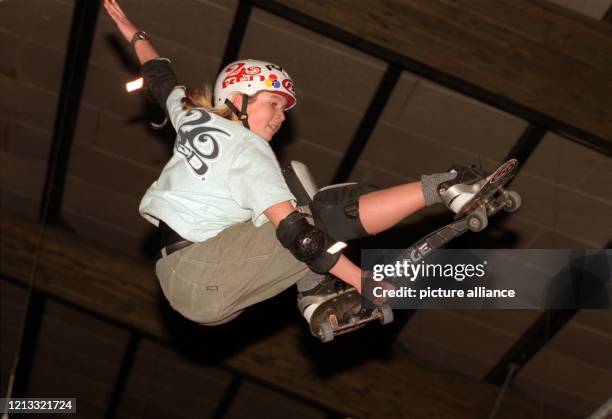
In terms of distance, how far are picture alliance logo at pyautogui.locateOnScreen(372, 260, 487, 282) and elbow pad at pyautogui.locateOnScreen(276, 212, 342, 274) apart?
34cm

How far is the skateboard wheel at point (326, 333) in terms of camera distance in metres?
4.84

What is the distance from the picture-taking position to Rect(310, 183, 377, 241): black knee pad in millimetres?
4691

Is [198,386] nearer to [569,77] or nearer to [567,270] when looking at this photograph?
[567,270]

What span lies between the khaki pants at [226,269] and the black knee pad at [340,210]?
0.24 meters

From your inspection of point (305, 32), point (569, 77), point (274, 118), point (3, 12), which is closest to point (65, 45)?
point (3, 12)

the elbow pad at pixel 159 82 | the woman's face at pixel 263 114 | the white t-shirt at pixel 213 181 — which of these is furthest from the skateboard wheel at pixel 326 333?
the elbow pad at pixel 159 82

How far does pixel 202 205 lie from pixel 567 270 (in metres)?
→ 3.61

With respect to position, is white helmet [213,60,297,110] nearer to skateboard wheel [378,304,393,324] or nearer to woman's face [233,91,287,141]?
woman's face [233,91,287,141]

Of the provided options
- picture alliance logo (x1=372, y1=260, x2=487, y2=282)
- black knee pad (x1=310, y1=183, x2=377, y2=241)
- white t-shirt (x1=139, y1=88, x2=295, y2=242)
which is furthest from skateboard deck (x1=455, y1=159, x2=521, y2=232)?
white t-shirt (x1=139, y1=88, x2=295, y2=242)

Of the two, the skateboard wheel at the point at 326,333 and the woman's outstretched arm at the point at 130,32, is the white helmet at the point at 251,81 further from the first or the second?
the skateboard wheel at the point at 326,333

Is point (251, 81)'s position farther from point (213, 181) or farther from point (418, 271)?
point (418, 271)

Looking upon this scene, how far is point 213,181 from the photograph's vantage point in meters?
4.58

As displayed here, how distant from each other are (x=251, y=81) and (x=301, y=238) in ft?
2.96

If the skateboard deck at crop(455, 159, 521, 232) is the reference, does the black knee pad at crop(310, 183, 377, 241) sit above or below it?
below
